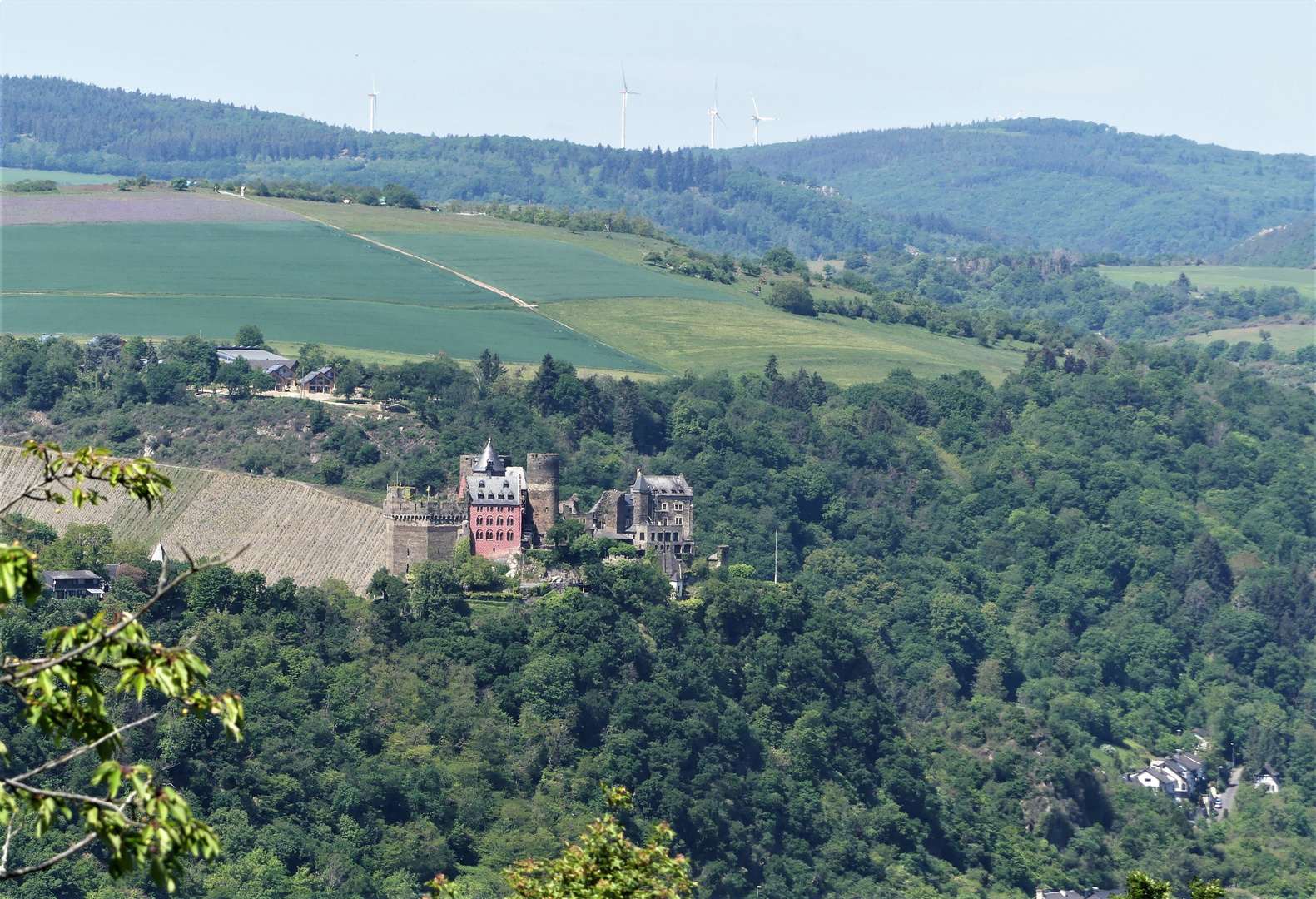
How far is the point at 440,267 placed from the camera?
172 m

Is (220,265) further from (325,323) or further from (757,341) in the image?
(757,341)

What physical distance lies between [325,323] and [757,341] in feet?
120

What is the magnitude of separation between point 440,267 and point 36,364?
5396 cm

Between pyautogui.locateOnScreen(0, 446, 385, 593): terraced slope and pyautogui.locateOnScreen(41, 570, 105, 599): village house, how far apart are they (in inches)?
207

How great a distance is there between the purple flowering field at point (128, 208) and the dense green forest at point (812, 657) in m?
47.3

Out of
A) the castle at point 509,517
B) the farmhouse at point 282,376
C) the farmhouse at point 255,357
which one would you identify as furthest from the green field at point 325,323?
the castle at point 509,517

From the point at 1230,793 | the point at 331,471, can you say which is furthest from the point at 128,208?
the point at 1230,793

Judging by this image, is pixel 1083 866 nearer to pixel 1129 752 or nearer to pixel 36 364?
pixel 1129 752

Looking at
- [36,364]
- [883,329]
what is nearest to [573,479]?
[36,364]

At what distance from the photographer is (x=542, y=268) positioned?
178125 mm

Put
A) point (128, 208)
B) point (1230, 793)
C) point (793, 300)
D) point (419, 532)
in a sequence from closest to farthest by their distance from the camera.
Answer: point (419, 532) < point (1230, 793) < point (128, 208) < point (793, 300)

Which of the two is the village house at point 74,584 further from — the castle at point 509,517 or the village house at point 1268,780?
the village house at point 1268,780

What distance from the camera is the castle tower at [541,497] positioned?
293ft

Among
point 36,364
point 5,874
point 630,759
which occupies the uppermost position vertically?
point 5,874
